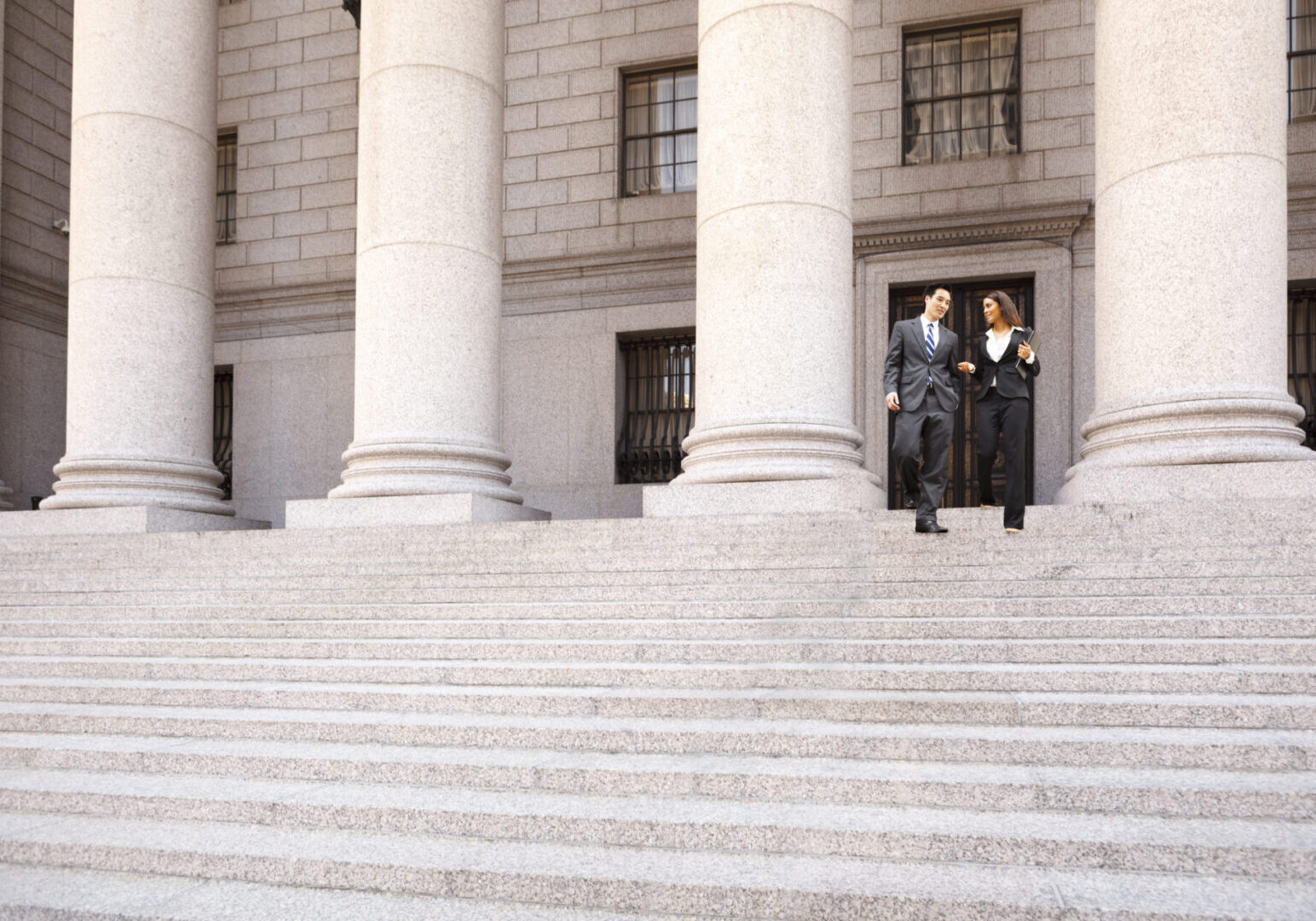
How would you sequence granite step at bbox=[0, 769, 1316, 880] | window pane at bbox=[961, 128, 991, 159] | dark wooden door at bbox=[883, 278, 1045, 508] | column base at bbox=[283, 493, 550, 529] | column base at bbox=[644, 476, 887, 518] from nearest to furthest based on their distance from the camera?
1. granite step at bbox=[0, 769, 1316, 880]
2. column base at bbox=[644, 476, 887, 518]
3. column base at bbox=[283, 493, 550, 529]
4. dark wooden door at bbox=[883, 278, 1045, 508]
5. window pane at bbox=[961, 128, 991, 159]

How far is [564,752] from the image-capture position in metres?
6.25

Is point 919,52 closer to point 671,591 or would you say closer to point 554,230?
point 554,230

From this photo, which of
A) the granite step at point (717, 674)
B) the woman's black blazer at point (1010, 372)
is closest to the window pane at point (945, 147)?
the woman's black blazer at point (1010, 372)

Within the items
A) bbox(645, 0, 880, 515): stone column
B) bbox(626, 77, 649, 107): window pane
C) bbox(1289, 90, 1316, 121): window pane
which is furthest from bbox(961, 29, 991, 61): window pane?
bbox(645, 0, 880, 515): stone column

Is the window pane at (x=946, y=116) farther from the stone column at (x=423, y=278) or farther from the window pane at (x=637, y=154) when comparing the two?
the stone column at (x=423, y=278)

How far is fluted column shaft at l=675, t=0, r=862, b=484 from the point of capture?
11.9m

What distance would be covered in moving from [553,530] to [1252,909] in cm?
794

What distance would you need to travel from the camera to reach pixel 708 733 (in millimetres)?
6133

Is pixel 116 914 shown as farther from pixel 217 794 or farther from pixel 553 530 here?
pixel 553 530

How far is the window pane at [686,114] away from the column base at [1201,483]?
39.8 feet

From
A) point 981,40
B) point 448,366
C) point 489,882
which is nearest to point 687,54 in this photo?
point 981,40

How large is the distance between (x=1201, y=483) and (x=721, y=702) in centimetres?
608

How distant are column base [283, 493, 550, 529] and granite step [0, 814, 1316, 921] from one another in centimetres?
764

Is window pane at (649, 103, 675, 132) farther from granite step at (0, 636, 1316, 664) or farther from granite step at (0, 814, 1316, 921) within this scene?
granite step at (0, 814, 1316, 921)
